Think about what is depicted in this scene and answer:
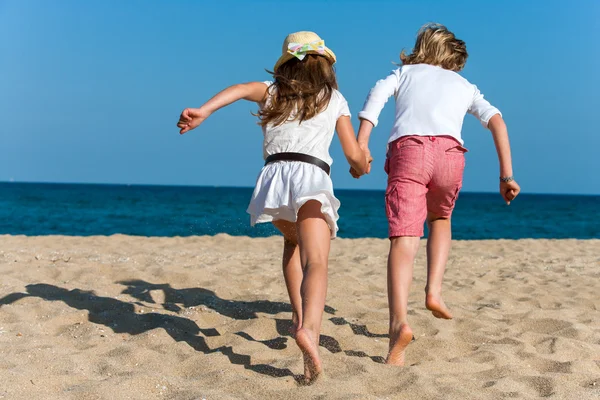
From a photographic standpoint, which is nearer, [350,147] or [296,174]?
[296,174]

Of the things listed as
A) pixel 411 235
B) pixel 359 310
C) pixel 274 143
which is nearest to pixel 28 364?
pixel 274 143

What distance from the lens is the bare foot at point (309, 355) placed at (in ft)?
9.21

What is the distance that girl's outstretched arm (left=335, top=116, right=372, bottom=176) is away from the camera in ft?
10.6

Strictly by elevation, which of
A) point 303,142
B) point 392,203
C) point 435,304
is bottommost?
point 435,304

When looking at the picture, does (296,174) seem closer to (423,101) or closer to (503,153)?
(423,101)

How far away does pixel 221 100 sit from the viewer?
3047 mm

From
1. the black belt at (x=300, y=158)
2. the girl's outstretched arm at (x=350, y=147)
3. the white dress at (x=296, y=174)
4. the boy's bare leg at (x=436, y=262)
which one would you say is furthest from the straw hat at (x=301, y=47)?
the boy's bare leg at (x=436, y=262)

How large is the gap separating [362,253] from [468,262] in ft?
4.39

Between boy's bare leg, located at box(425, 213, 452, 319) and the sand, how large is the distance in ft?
0.72

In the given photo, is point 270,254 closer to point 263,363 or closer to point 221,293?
point 221,293

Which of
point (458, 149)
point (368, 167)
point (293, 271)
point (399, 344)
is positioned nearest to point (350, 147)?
point (368, 167)

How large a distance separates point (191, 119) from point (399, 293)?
129 centimetres

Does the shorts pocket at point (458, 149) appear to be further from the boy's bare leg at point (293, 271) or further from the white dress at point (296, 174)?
the boy's bare leg at point (293, 271)

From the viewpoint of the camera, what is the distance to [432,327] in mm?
4020
